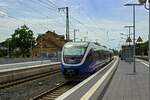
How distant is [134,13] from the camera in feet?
108

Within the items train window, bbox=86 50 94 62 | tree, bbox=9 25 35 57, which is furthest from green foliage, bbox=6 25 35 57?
train window, bbox=86 50 94 62

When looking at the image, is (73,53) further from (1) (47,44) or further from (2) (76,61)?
(1) (47,44)

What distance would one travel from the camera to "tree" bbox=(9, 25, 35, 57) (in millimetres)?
127000

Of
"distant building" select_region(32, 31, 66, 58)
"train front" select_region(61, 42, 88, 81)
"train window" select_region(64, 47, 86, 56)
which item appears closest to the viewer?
"train front" select_region(61, 42, 88, 81)

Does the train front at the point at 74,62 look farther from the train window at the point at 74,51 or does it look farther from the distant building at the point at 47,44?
the distant building at the point at 47,44

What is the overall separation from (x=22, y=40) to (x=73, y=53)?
104 meters

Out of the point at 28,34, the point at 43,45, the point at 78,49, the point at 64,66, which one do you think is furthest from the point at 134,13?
the point at 43,45

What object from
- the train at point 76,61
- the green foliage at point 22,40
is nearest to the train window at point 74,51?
the train at point 76,61

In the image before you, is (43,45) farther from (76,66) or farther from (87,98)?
(87,98)

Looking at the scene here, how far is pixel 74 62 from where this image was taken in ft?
82.4

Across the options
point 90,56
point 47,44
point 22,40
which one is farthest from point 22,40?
point 90,56

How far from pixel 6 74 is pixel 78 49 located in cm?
731

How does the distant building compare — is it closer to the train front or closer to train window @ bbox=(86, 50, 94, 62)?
train window @ bbox=(86, 50, 94, 62)

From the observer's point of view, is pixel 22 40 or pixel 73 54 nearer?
pixel 73 54
